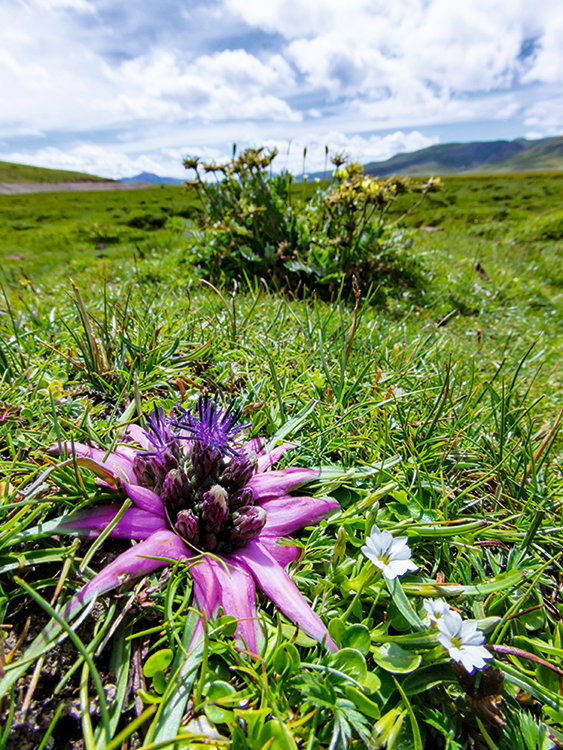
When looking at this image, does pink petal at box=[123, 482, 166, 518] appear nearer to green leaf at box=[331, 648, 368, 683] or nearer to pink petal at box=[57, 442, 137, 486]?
pink petal at box=[57, 442, 137, 486]

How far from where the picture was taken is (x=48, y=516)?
1.52 metres

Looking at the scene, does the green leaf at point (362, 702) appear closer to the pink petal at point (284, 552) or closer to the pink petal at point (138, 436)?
the pink petal at point (284, 552)

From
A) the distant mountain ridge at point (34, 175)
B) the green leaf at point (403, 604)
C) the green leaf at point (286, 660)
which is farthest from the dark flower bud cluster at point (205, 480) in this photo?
the distant mountain ridge at point (34, 175)

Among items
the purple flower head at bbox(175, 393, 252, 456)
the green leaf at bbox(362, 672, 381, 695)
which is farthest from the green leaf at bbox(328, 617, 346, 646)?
the purple flower head at bbox(175, 393, 252, 456)

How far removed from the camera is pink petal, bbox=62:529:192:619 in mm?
1166

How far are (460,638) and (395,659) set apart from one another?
204 mm

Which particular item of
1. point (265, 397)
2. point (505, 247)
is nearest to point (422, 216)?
point (505, 247)

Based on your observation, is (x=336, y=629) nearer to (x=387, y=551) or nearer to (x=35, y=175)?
(x=387, y=551)

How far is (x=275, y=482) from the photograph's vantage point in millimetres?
1648

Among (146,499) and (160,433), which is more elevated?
(160,433)

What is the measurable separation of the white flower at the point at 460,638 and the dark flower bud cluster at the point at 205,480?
2.12 ft

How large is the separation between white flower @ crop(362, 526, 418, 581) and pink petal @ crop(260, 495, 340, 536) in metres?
0.30

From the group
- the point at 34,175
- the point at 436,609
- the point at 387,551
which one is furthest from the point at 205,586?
the point at 34,175

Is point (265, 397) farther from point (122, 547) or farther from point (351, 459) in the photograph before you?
point (122, 547)
